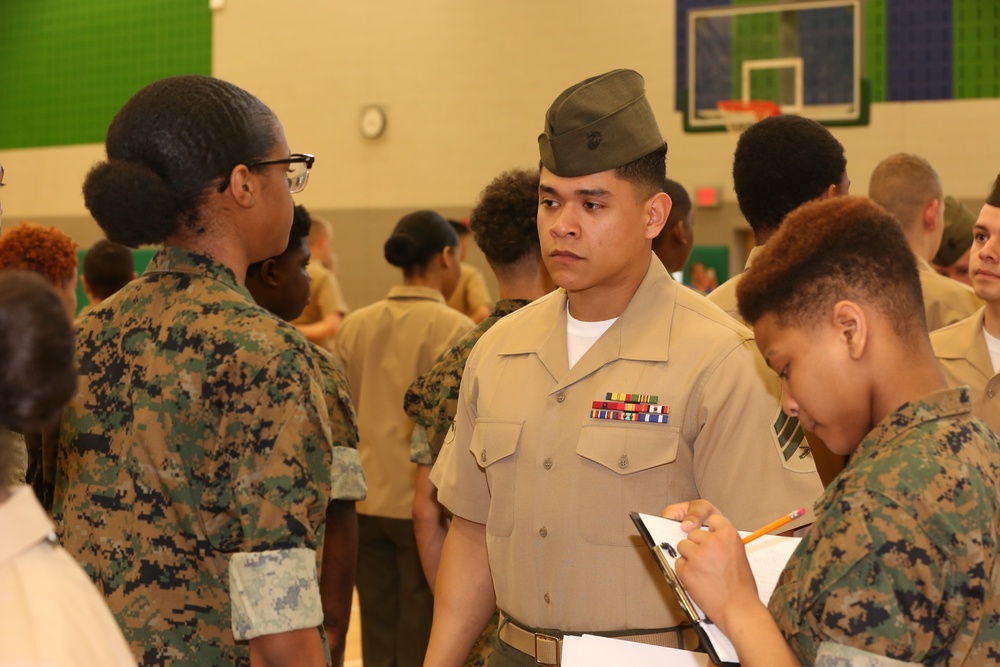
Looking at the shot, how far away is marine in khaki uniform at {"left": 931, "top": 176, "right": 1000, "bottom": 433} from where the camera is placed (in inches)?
120

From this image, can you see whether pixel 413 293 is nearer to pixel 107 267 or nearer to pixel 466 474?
pixel 107 267

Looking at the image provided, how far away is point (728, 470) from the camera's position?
6.85 ft

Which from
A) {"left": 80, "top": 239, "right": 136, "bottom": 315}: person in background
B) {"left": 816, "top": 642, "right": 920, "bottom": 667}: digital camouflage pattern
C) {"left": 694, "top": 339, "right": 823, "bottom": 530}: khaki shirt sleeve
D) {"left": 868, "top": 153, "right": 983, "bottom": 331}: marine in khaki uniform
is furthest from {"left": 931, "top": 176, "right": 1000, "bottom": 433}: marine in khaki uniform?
{"left": 80, "top": 239, "right": 136, "bottom": 315}: person in background

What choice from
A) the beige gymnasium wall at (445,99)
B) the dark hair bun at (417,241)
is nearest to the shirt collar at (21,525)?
the dark hair bun at (417,241)

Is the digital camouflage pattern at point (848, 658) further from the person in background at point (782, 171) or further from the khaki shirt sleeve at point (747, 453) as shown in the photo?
the person in background at point (782, 171)

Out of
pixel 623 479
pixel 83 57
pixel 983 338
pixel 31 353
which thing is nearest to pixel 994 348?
pixel 983 338

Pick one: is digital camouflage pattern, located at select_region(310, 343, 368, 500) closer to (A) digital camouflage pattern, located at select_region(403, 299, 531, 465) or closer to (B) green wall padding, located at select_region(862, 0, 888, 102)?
(A) digital camouflage pattern, located at select_region(403, 299, 531, 465)

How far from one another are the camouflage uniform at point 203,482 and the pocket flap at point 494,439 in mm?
593

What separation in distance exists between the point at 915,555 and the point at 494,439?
1166 millimetres

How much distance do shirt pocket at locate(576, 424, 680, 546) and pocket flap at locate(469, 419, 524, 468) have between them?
189 millimetres

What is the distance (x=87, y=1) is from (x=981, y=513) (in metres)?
14.9

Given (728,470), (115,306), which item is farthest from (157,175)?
(728,470)

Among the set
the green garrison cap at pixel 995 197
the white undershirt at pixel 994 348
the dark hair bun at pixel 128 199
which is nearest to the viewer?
the dark hair bun at pixel 128 199

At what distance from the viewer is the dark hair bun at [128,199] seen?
6.00ft
